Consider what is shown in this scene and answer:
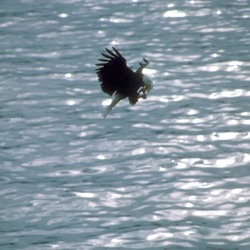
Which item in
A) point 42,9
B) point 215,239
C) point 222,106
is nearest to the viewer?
point 215,239

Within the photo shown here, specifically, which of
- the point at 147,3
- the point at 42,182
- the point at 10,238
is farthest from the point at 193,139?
the point at 147,3

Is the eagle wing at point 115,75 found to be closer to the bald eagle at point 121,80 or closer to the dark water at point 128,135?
the bald eagle at point 121,80

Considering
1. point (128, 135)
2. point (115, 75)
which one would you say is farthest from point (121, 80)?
point (128, 135)

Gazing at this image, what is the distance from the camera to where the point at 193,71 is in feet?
57.4

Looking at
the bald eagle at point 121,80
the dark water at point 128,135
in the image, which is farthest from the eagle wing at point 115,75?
the dark water at point 128,135

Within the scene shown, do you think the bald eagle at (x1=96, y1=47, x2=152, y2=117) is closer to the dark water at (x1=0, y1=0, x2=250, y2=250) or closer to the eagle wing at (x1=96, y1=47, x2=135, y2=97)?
the eagle wing at (x1=96, y1=47, x2=135, y2=97)

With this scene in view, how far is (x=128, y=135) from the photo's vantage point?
48.2 feet

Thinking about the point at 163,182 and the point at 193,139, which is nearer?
the point at 163,182

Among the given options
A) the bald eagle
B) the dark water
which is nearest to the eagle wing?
Answer: the bald eagle

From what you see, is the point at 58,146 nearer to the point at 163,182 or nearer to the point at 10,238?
the point at 163,182

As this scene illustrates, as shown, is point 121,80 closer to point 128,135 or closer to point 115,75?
point 115,75

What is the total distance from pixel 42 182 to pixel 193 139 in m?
2.65

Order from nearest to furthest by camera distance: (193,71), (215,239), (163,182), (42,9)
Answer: (215,239) < (163,182) < (193,71) < (42,9)

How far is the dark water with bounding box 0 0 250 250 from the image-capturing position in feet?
38.3
